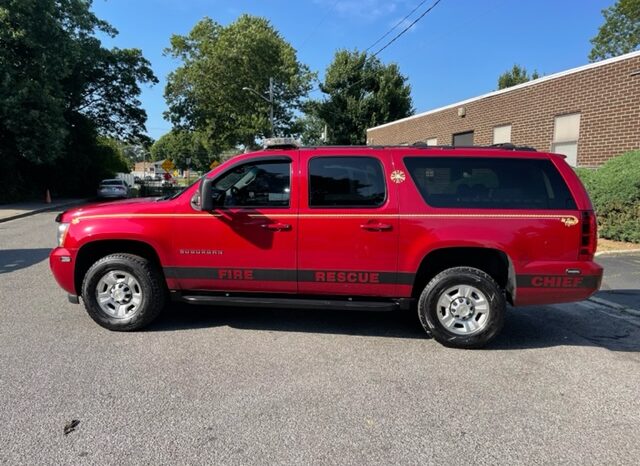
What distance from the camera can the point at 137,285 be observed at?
194 inches

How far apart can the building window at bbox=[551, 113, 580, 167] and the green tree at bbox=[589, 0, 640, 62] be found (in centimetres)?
3646

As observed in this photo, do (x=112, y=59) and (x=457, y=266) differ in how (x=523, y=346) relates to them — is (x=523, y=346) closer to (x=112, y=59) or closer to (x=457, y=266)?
(x=457, y=266)

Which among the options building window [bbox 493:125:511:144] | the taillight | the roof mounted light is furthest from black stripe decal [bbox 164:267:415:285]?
building window [bbox 493:125:511:144]

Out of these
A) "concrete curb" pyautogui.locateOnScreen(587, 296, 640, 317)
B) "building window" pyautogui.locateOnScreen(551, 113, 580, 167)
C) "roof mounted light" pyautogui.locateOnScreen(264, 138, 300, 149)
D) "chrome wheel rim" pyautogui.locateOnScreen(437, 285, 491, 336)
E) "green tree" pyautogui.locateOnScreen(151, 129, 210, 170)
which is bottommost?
"concrete curb" pyautogui.locateOnScreen(587, 296, 640, 317)

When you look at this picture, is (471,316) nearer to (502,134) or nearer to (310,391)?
(310,391)

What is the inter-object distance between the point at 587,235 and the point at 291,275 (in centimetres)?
279

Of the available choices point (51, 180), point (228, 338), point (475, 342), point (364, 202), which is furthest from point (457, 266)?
point (51, 180)

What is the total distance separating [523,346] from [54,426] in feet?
13.3

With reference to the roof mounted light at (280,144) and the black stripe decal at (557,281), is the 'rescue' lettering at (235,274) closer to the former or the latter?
the roof mounted light at (280,144)

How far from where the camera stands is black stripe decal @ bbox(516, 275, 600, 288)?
14.5 feet

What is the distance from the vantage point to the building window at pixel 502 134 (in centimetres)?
1509

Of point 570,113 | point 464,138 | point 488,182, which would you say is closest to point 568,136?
point 570,113

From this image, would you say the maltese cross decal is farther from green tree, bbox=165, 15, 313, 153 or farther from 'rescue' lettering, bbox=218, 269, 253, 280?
green tree, bbox=165, 15, 313, 153

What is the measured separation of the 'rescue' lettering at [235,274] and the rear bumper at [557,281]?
258 cm
